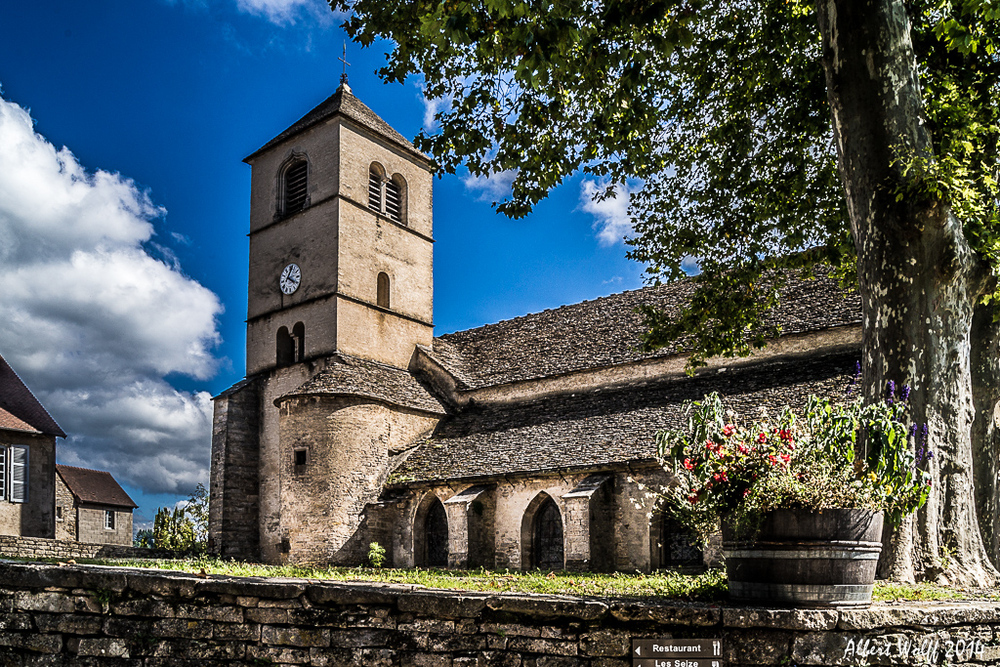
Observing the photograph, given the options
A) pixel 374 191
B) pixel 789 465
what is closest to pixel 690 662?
pixel 789 465

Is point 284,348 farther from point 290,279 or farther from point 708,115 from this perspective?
point 708,115

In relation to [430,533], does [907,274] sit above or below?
above

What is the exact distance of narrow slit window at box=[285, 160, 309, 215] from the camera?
1107 inches

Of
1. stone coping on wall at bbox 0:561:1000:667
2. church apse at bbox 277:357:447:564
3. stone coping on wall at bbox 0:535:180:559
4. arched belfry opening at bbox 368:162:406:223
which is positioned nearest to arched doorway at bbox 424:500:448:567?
church apse at bbox 277:357:447:564

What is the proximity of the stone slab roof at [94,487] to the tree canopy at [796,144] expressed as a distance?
3329 cm

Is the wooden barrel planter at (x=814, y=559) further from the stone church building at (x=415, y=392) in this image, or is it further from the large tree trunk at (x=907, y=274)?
the stone church building at (x=415, y=392)

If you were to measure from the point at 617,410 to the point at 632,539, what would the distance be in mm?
4012

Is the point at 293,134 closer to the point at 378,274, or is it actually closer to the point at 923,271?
the point at 378,274

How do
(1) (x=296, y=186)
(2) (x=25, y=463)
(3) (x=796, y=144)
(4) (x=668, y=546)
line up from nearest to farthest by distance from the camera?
(3) (x=796, y=144), (4) (x=668, y=546), (2) (x=25, y=463), (1) (x=296, y=186)

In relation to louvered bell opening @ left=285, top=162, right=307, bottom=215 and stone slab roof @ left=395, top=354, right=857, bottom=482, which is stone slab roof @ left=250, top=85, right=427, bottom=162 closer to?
louvered bell opening @ left=285, top=162, right=307, bottom=215

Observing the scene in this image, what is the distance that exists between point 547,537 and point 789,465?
1559 cm

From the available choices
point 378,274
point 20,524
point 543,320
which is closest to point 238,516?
point 20,524

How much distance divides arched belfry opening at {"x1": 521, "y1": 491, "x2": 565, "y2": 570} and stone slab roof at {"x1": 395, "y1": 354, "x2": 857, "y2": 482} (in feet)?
3.56

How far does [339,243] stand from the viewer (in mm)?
26047
